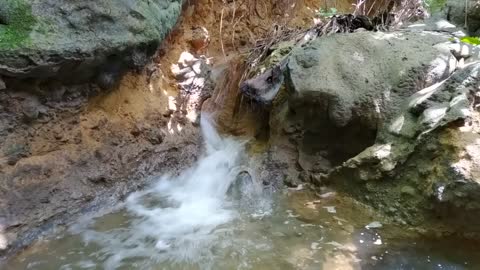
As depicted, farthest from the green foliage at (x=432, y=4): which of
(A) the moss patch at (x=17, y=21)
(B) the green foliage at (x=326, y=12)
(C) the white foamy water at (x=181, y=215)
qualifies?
(A) the moss patch at (x=17, y=21)

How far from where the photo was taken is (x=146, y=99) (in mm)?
4254

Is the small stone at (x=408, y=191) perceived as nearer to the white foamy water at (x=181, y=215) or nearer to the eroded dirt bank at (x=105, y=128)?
the white foamy water at (x=181, y=215)

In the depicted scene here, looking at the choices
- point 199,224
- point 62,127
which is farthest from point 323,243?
point 62,127

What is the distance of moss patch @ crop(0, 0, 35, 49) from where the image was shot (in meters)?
2.97

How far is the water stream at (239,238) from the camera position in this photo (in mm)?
2615

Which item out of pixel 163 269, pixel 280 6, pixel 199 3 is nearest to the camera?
pixel 163 269

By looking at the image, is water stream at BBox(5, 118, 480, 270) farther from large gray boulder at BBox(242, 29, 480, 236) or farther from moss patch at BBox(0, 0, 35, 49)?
moss patch at BBox(0, 0, 35, 49)

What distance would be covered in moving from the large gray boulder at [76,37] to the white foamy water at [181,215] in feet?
3.78

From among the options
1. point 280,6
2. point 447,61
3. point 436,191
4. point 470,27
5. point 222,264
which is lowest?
point 222,264

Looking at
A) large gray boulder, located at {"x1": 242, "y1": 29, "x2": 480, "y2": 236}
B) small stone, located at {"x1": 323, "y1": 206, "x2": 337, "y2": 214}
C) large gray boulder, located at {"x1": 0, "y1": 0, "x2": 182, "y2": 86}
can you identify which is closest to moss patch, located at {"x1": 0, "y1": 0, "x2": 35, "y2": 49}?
large gray boulder, located at {"x1": 0, "y1": 0, "x2": 182, "y2": 86}

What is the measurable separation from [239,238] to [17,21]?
7.34 feet

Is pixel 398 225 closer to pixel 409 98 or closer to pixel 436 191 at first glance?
pixel 436 191

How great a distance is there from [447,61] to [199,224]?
94.5 inches

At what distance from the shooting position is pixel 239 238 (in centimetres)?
296
